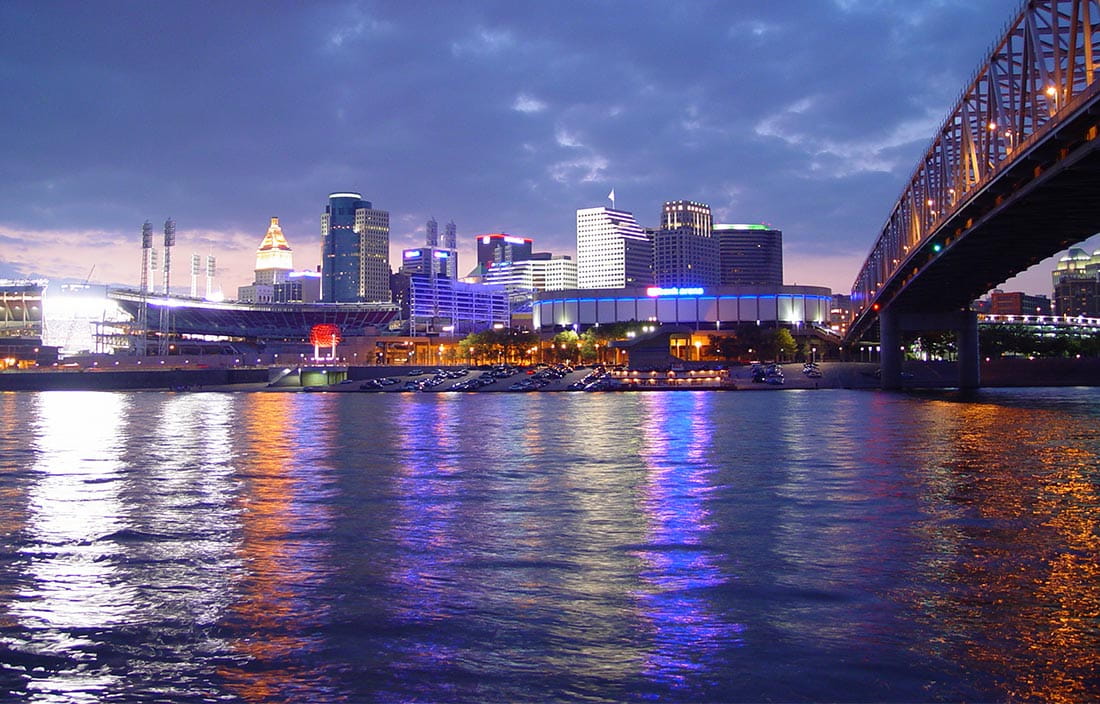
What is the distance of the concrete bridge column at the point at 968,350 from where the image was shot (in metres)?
105

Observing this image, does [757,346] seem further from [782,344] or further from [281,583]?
[281,583]

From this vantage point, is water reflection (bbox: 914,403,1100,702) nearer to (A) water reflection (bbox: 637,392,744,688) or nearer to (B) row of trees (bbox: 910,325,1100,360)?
(A) water reflection (bbox: 637,392,744,688)

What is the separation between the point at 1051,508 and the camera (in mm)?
24047

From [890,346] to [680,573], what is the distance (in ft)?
313

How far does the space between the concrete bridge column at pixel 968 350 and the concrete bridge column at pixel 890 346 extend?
7.07 meters

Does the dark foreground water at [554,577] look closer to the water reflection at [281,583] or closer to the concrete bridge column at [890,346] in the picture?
the water reflection at [281,583]

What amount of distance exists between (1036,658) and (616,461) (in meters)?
24.2

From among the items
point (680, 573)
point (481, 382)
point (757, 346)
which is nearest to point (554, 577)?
point (680, 573)

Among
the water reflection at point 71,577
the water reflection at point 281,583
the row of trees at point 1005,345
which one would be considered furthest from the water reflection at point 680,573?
the row of trees at point 1005,345

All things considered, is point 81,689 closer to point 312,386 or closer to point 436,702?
point 436,702

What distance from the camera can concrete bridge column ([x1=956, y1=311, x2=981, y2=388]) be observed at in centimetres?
10538

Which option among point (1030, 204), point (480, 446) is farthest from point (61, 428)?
point (1030, 204)

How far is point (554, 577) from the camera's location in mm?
16766

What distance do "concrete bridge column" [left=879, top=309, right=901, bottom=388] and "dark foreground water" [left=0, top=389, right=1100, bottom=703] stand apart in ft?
223
